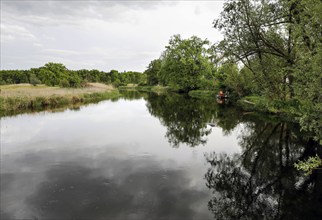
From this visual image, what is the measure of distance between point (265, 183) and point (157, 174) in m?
5.06

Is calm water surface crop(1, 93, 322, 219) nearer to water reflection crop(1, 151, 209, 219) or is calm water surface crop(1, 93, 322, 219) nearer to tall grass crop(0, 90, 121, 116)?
water reflection crop(1, 151, 209, 219)

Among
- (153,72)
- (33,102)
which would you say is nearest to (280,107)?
(33,102)

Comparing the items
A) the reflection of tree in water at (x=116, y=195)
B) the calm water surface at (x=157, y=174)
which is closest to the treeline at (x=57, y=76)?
the calm water surface at (x=157, y=174)

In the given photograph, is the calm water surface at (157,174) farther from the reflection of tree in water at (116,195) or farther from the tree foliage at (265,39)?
the tree foliage at (265,39)

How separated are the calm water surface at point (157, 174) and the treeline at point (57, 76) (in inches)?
1975

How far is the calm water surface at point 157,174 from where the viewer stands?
809 centimetres

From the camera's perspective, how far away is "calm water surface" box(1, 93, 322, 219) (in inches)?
319

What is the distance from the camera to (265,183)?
33.3 ft

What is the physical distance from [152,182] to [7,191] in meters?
6.11

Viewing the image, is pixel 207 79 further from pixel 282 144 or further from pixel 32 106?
pixel 282 144

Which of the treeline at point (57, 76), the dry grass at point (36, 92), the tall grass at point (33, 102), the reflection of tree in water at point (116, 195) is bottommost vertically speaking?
the reflection of tree in water at point (116, 195)

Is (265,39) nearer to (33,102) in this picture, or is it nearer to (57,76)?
(33,102)

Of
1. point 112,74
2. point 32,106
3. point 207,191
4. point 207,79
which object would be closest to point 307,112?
point 207,191

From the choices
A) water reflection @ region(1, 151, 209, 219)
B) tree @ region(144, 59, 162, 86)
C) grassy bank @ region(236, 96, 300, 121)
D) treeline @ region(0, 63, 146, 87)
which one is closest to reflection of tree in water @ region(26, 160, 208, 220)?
water reflection @ region(1, 151, 209, 219)
